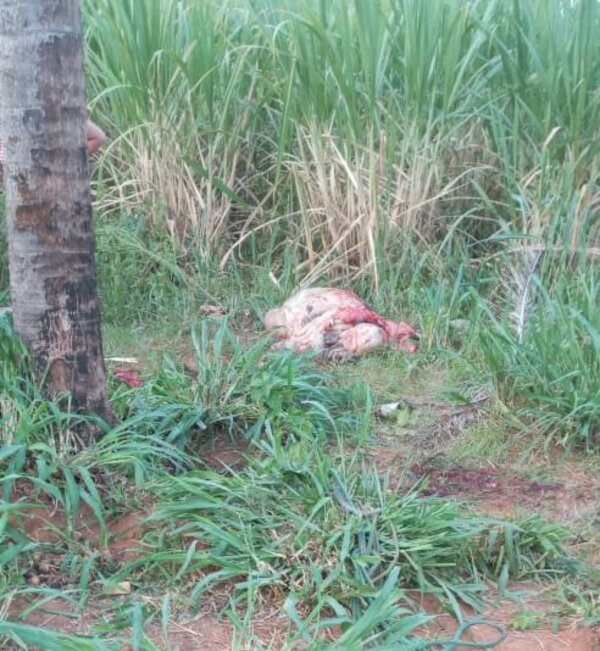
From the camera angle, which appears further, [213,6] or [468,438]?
[213,6]

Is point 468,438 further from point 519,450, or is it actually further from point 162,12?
point 162,12

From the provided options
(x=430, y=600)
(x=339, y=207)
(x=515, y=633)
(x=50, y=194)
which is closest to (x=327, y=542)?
(x=430, y=600)

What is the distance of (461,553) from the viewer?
2.76 metres

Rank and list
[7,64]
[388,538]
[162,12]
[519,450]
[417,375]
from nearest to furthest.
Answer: [388,538]
[7,64]
[519,450]
[417,375]
[162,12]

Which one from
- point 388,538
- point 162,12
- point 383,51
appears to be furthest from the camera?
point 162,12

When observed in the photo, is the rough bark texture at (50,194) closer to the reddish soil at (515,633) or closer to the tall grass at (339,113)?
the reddish soil at (515,633)

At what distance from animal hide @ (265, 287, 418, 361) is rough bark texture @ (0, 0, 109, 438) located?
1.33 meters

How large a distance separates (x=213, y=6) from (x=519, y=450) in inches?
128

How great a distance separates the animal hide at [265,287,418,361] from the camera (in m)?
4.37

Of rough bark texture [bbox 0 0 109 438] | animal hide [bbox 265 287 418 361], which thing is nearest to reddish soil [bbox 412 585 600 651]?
rough bark texture [bbox 0 0 109 438]

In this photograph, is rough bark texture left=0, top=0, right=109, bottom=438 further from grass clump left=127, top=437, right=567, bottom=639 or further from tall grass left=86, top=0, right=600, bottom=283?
tall grass left=86, top=0, right=600, bottom=283

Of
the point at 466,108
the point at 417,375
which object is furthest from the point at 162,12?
the point at 417,375

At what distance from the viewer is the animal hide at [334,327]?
4.37 metres

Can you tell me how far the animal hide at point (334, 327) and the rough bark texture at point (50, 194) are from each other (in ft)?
4.38
